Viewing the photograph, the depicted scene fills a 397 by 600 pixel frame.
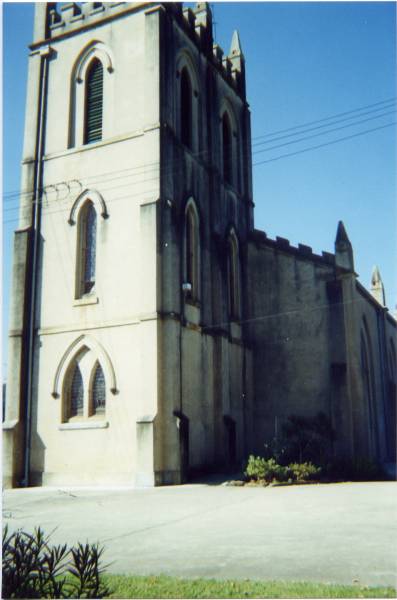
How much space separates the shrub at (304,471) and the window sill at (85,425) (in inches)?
242

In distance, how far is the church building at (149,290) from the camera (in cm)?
2039

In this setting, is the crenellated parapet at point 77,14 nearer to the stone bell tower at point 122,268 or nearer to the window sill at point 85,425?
the stone bell tower at point 122,268

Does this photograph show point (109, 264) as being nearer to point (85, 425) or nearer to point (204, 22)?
point (85, 425)

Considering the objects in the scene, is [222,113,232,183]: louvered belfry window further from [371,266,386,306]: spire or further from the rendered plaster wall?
[371,266,386,306]: spire

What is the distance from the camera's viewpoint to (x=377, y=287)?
123ft

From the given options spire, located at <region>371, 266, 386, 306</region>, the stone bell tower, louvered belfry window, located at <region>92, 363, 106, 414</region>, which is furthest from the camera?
spire, located at <region>371, 266, 386, 306</region>

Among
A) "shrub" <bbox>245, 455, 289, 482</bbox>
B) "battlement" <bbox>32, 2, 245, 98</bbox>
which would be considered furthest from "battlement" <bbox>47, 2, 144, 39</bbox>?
"shrub" <bbox>245, 455, 289, 482</bbox>

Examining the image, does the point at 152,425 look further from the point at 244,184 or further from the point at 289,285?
the point at 244,184

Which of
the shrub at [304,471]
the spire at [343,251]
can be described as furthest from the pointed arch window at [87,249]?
the spire at [343,251]

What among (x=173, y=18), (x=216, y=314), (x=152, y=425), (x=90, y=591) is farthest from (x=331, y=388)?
(x=90, y=591)

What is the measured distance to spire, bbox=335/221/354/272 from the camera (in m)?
24.4

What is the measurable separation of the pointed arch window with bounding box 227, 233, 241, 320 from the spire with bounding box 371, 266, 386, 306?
1331 cm

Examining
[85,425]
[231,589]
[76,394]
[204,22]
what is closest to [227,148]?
[204,22]

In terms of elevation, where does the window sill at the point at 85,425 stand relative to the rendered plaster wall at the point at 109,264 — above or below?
below
